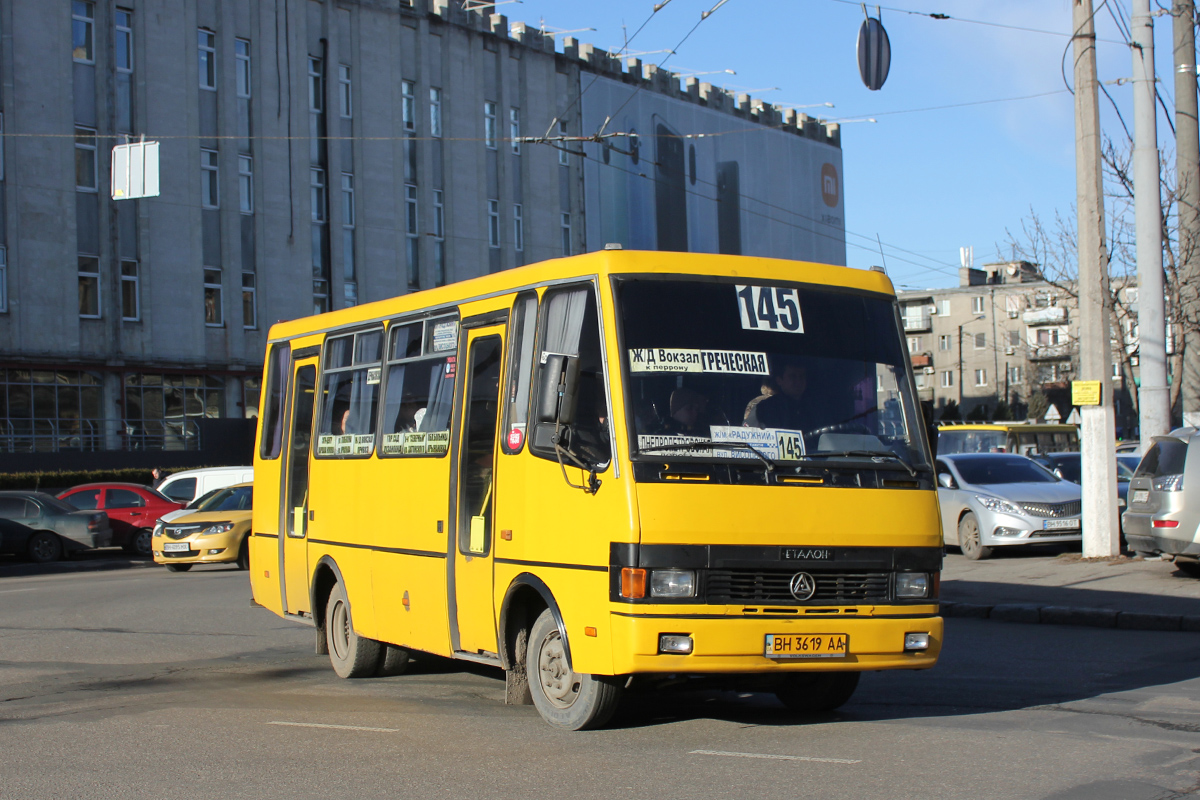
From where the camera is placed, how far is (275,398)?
488 inches

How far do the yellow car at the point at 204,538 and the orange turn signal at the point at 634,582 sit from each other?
53.3ft

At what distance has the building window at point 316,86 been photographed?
46312mm

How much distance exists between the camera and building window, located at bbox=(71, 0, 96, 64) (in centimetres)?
3931

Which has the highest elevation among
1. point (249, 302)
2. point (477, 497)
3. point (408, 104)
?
point (408, 104)

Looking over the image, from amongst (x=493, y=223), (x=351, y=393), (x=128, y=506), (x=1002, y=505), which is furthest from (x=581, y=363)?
(x=493, y=223)

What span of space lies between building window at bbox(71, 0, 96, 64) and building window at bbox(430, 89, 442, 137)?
13.9m

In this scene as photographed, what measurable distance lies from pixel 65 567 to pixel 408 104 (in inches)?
1135

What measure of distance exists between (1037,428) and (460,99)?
81.3ft

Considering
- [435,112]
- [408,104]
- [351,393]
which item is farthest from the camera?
[435,112]

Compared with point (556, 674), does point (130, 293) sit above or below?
above

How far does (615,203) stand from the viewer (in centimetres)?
5956

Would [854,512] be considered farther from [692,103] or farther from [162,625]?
[692,103]

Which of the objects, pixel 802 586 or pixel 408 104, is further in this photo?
pixel 408 104

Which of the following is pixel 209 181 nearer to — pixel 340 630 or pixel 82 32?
pixel 82 32
